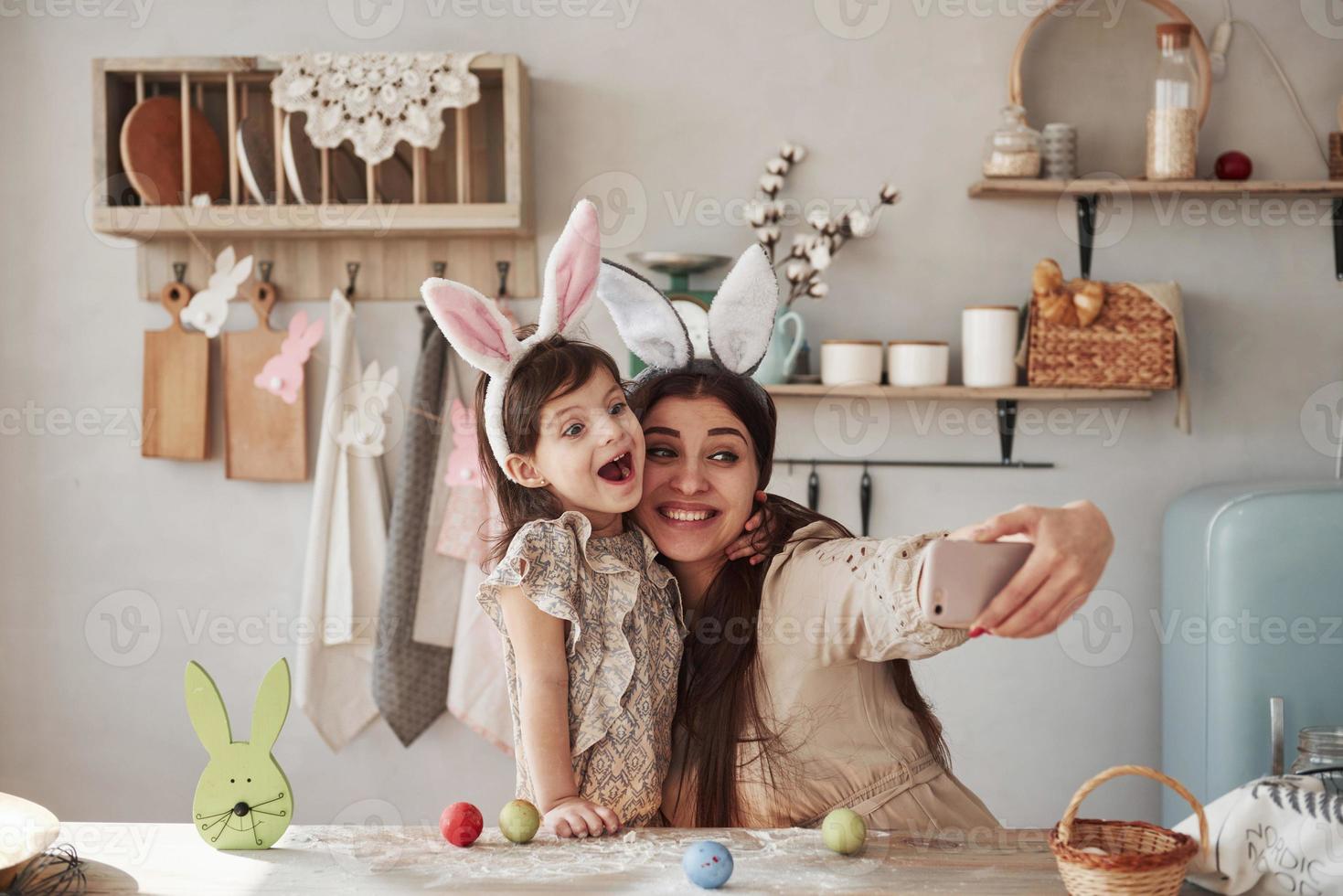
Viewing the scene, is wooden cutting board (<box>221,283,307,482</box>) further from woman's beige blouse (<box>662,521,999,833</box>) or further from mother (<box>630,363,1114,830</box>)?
woman's beige blouse (<box>662,521,999,833</box>)

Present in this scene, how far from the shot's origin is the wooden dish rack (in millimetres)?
2324

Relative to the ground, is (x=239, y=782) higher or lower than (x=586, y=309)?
lower

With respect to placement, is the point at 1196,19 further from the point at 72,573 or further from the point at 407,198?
the point at 72,573

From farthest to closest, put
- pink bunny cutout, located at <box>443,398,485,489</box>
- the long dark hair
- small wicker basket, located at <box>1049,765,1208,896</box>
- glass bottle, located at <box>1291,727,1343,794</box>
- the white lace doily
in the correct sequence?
pink bunny cutout, located at <box>443,398,485,489</box>, the white lace doily, glass bottle, located at <box>1291,727,1343,794</box>, the long dark hair, small wicker basket, located at <box>1049,765,1208,896</box>

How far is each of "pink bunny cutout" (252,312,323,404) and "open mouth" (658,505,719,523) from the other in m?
1.50

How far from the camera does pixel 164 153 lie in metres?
2.40

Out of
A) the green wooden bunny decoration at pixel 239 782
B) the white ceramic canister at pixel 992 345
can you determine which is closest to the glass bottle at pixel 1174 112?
the white ceramic canister at pixel 992 345

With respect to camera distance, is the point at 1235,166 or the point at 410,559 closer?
the point at 1235,166

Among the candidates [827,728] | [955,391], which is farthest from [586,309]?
[955,391]

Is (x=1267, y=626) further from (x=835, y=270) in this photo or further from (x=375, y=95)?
(x=375, y=95)

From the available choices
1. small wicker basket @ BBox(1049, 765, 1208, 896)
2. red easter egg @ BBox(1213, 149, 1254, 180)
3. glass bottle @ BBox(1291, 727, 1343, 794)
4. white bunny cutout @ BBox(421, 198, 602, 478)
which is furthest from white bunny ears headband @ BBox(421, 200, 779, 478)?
red easter egg @ BBox(1213, 149, 1254, 180)

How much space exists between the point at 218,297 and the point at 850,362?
1.36 meters

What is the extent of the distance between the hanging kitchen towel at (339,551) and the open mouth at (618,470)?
56.1 inches

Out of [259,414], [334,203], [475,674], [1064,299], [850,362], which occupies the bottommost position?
[475,674]
